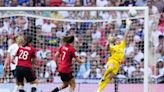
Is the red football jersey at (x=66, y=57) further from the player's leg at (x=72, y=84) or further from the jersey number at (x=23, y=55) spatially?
the jersey number at (x=23, y=55)

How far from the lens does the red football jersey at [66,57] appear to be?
14250mm

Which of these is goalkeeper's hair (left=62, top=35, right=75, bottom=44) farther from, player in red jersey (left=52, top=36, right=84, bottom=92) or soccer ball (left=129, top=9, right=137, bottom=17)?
soccer ball (left=129, top=9, right=137, bottom=17)

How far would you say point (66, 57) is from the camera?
46.9 ft

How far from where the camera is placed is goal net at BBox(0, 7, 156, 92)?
15055mm

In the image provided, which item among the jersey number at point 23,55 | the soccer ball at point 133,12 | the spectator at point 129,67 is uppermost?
the soccer ball at point 133,12

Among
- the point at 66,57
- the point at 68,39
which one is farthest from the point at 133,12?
the point at 66,57

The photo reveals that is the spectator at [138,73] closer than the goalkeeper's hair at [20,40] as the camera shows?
No

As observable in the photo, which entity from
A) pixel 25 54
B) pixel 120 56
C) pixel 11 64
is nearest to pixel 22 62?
pixel 25 54

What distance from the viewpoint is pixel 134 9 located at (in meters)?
14.1

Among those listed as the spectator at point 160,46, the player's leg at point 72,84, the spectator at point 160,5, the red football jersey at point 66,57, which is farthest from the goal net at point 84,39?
the spectator at point 160,5

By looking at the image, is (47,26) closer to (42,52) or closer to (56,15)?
(56,15)

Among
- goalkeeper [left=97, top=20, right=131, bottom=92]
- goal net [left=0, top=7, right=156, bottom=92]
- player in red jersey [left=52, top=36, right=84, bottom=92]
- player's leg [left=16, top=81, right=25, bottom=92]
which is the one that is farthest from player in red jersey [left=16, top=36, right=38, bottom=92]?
goalkeeper [left=97, top=20, right=131, bottom=92]

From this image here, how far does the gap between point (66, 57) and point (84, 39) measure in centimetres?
130

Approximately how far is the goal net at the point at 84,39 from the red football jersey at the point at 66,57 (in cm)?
87
